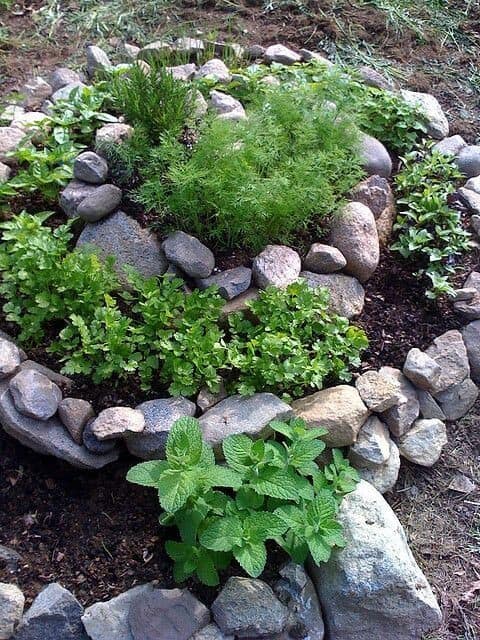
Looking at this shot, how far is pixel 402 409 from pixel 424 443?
17cm

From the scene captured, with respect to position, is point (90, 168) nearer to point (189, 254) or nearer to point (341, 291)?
point (189, 254)

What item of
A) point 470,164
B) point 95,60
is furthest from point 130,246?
point 470,164

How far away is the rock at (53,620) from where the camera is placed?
237 cm

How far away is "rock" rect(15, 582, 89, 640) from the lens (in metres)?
2.37

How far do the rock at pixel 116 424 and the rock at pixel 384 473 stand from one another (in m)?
0.86

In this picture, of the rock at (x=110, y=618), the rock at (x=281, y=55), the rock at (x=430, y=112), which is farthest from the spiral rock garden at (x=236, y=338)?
the rock at (x=281, y=55)

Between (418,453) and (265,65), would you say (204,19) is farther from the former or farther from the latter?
(418,453)

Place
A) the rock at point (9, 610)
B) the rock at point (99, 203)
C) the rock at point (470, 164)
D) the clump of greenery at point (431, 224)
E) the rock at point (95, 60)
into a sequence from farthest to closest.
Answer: the rock at point (95, 60), the rock at point (470, 164), the clump of greenery at point (431, 224), the rock at point (99, 203), the rock at point (9, 610)

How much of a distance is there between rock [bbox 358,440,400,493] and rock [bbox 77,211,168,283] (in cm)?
115

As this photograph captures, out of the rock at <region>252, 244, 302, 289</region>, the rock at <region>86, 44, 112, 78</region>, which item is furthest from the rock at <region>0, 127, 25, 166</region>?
the rock at <region>252, 244, 302, 289</region>

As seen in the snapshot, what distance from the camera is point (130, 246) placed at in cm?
314

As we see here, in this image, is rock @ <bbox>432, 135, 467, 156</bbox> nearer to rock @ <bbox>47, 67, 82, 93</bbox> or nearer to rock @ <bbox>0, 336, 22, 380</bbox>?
rock @ <bbox>47, 67, 82, 93</bbox>

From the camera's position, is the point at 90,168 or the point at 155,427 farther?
the point at 90,168

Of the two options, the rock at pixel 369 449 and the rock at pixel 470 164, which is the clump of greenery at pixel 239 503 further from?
the rock at pixel 470 164
